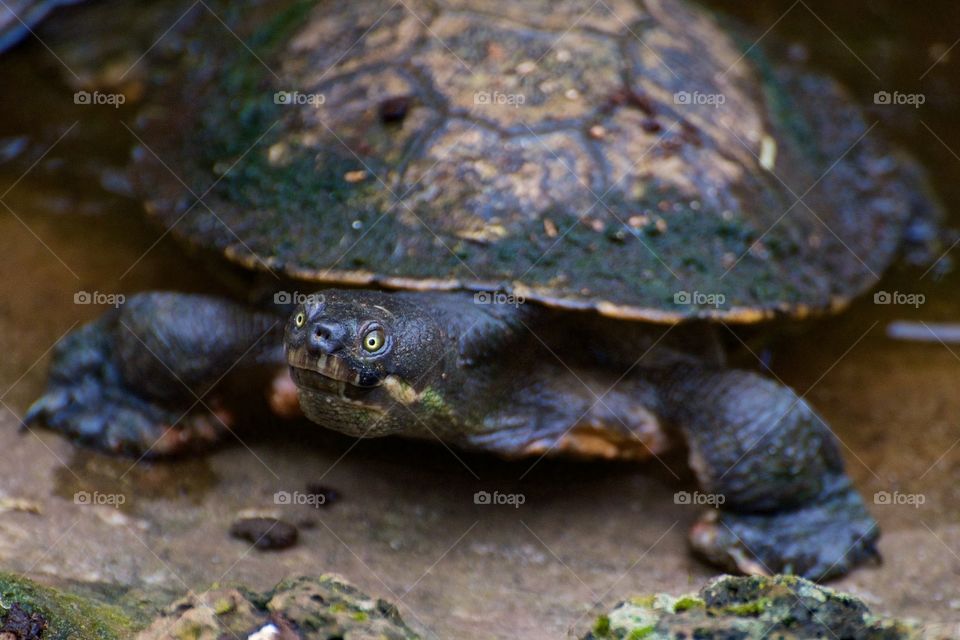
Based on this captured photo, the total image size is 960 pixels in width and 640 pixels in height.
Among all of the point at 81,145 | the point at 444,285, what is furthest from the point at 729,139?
the point at 81,145

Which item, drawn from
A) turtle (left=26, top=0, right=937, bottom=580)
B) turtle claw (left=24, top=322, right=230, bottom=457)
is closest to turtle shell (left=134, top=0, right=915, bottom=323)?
turtle (left=26, top=0, right=937, bottom=580)

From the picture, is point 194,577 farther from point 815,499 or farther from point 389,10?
point 389,10

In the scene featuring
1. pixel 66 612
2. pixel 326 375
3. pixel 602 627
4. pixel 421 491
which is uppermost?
pixel 326 375

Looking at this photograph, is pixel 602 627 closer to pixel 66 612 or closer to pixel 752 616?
pixel 752 616

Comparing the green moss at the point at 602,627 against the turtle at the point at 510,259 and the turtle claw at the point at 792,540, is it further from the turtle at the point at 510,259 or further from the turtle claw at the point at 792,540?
the turtle claw at the point at 792,540

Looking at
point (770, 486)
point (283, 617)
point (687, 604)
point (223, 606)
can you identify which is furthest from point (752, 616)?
point (770, 486)

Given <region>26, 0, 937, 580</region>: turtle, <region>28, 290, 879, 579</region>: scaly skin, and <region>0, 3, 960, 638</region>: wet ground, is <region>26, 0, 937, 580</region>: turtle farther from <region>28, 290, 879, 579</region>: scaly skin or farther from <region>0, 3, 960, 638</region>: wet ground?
<region>0, 3, 960, 638</region>: wet ground
